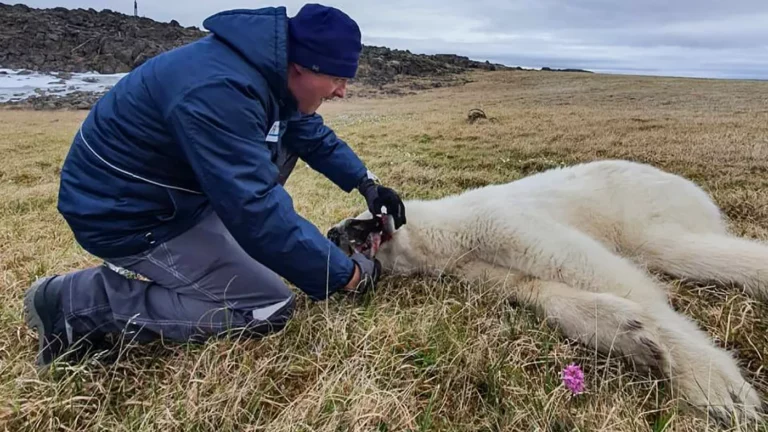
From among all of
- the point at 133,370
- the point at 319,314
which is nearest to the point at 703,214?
the point at 319,314

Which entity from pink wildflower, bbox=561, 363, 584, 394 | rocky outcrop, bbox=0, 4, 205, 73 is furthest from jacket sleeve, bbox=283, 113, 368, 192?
rocky outcrop, bbox=0, 4, 205, 73

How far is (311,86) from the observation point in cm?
292

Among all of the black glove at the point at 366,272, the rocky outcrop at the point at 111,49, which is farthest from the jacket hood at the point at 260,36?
the rocky outcrop at the point at 111,49

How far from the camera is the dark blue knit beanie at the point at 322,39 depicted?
8.97 ft

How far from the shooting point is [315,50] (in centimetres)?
274

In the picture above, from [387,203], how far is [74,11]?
88.1 meters

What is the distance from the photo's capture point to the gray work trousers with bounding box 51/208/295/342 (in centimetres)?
289

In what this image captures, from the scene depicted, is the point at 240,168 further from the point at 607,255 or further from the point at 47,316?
the point at 607,255


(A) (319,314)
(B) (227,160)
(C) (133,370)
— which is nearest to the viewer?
(B) (227,160)

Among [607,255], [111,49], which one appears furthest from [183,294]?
[111,49]

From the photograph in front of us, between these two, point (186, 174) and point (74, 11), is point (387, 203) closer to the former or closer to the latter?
point (186, 174)

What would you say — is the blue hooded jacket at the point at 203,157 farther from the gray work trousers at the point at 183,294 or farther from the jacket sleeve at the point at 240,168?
the gray work trousers at the point at 183,294

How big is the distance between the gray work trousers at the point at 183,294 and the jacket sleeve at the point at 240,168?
0.42m

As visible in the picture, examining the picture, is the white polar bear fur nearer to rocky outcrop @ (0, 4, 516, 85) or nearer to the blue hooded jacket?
the blue hooded jacket
